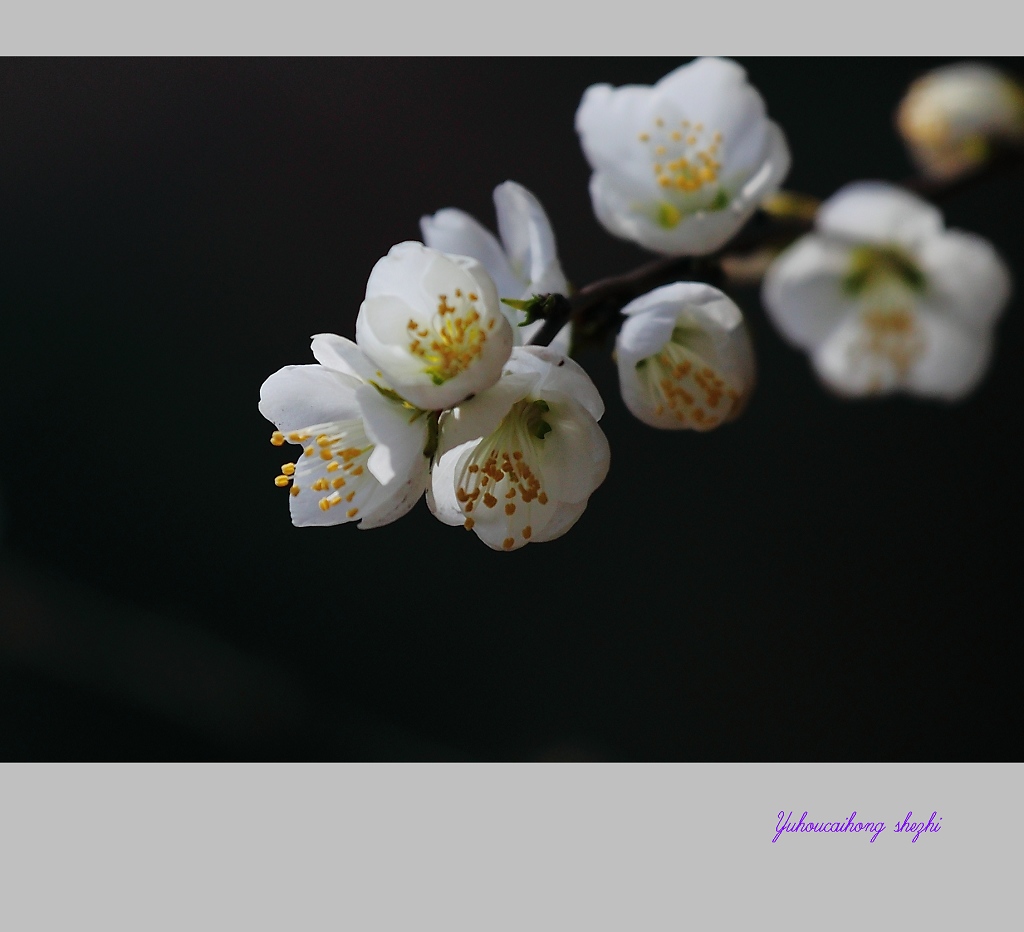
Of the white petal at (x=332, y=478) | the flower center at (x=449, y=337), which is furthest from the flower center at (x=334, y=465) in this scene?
the flower center at (x=449, y=337)

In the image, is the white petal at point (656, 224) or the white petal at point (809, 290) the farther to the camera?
the white petal at point (809, 290)

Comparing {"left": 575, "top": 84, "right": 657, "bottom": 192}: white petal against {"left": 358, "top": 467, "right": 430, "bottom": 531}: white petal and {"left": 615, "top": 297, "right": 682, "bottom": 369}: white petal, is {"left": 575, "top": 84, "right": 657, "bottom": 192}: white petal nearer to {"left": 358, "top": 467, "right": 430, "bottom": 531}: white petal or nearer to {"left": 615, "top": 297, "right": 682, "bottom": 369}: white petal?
{"left": 615, "top": 297, "right": 682, "bottom": 369}: white petal

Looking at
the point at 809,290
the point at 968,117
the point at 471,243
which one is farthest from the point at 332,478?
the point at 968,117

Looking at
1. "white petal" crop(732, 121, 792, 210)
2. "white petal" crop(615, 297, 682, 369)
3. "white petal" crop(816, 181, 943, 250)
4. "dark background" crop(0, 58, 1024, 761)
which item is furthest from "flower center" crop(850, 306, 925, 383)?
"dark background" crop(0, 58, 1024, 761)

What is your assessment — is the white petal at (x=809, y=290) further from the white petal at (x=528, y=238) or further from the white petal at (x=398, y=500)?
the white petal at (x=398, y=500)

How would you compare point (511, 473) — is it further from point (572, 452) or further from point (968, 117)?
point (968, 117)

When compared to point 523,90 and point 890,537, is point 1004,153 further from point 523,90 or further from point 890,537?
point 890,537
